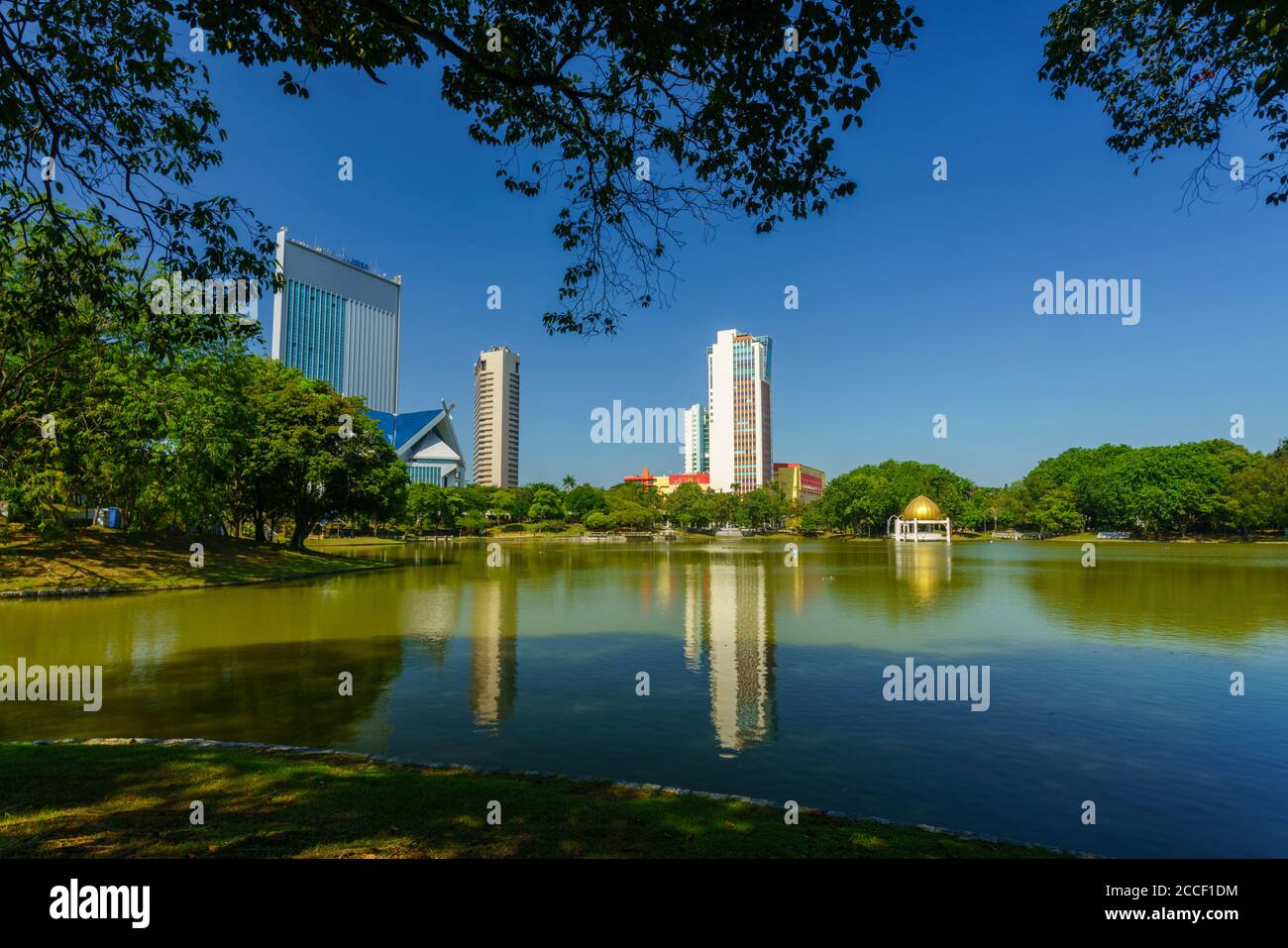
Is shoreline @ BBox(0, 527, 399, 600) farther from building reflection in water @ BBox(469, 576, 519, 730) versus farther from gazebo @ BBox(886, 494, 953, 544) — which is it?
gazebo @ BBox(886, 494, 953, 544)

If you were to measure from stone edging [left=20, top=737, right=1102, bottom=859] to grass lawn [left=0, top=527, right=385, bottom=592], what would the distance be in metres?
20.6

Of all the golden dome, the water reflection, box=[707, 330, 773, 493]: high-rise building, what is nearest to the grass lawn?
the water reflection

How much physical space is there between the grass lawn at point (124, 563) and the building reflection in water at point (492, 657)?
41.0 feet

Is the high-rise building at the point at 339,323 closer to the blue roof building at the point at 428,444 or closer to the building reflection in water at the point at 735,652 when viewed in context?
the blue roof building at the point at 428,444

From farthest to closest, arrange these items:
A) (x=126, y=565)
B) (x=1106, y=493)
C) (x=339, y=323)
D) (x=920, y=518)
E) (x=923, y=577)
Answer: (x=339, y=323)
(x=920, y=518)
(x=1106, y=493)
(x=923, y=577)
(x=126, y=565)

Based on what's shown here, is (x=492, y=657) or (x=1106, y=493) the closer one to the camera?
(x=492, y=657)

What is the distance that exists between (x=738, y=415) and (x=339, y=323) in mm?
97416

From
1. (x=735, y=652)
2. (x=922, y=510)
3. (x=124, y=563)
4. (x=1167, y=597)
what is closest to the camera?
(x=735, y=652)

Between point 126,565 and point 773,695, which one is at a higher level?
point 126,565

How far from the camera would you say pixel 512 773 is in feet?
24.1

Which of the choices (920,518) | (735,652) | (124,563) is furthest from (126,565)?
(920,518)

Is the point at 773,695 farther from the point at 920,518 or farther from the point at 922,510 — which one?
the point at 922,510

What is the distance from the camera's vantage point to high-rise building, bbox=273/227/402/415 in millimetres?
136000
